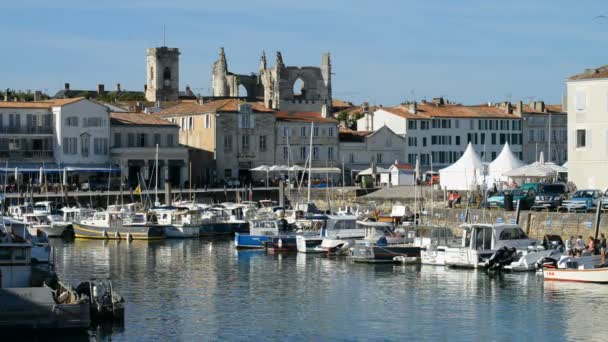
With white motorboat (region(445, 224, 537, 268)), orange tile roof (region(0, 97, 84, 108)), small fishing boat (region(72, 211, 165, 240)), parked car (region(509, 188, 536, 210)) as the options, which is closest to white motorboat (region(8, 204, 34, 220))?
small fishing boat (region(72, 211, 165, 240))

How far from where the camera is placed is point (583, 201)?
6200 centimetres

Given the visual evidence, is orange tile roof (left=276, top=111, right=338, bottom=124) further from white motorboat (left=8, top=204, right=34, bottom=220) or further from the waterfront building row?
white motorboat (left=8, top=204, right=34, bottom=220)

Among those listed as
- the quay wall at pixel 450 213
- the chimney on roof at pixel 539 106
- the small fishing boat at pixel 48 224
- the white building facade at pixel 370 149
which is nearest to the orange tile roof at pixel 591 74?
the quay wall at pixel 450 213

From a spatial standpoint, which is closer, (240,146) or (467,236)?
(467,236)

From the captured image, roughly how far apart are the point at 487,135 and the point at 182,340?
3388 inches

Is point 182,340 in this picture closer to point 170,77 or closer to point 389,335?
point 389,335

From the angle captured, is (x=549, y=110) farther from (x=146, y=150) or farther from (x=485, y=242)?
(x=485, y=242)

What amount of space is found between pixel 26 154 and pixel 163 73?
4005 cm

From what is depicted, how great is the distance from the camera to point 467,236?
55531mm

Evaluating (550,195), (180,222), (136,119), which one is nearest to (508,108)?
(136,119)

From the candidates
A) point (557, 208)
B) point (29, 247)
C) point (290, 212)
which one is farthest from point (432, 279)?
point (290, 212)

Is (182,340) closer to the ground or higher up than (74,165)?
closer to the ground

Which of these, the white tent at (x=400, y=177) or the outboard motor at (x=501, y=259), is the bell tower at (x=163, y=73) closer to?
the white tent at (x=400, y=177)

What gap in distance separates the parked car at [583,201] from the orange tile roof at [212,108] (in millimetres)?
47675
